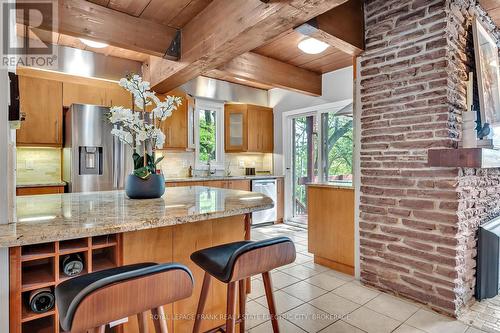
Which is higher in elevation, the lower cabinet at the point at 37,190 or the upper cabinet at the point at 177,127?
the upper cabinet at the point at 177,127

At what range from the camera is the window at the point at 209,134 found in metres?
5.13

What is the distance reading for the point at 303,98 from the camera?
5059mm

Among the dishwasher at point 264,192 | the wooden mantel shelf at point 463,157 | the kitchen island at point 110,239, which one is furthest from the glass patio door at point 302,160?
the kitchen island at point 110,239

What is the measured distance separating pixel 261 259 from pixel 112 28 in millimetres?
2460

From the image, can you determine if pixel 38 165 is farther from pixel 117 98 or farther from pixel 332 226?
pixel 332 226

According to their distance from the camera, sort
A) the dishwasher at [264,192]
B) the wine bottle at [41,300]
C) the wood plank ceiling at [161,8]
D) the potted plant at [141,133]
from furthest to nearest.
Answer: the dishwasher at [264,192]
the wood plank ceiling at [161,8]
the potted plant at [141,133]
the wine bottle at [41,300]

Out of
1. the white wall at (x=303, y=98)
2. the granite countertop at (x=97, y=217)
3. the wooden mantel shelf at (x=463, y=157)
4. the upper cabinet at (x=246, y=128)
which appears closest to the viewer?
the granite countertop at (x=97, y=217)

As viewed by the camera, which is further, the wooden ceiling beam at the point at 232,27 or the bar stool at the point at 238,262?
the wooden ceiling beam at the point at 232,27

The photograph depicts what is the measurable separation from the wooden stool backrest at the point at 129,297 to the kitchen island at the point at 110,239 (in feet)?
0.84

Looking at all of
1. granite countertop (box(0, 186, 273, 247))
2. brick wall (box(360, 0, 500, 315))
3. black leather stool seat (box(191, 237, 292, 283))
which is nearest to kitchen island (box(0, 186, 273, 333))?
granite countertop (box(0, 186, 273, 247))

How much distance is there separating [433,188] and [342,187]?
88cm

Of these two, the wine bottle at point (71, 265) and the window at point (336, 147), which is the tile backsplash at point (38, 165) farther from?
the window at point (336, 147)

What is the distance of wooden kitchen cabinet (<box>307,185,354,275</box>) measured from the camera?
292 centimetres

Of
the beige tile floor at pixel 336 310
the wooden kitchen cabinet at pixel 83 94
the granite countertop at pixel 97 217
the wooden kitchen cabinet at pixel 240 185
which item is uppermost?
the wooden kitchen cabinet at pixel 83 94
